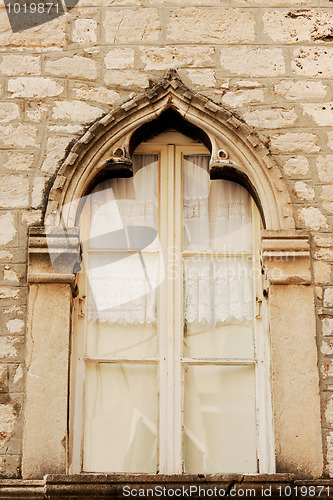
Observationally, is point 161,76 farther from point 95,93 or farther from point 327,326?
point 327,326

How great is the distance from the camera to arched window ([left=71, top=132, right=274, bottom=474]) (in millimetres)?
5082

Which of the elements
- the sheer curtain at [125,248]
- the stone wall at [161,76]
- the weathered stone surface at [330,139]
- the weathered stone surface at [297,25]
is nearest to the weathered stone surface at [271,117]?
the stone wall at [161,76]

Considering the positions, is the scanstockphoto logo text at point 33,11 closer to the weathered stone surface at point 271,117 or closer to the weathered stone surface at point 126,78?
the weathered stone surface at point 126,78

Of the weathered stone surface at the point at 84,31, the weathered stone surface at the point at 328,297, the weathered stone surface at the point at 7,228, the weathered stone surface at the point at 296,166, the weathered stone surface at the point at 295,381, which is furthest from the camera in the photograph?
the weathered stone surface at the point at 84,31

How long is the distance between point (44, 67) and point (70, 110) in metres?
0.33

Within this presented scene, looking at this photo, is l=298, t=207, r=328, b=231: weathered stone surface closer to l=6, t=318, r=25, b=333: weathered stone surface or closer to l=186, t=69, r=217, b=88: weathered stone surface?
l=186, t=69, r=217, b=88: weathered stone surface

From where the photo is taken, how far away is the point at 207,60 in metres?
5.74

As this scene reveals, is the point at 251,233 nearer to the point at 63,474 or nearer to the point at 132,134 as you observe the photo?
the point at 132,134

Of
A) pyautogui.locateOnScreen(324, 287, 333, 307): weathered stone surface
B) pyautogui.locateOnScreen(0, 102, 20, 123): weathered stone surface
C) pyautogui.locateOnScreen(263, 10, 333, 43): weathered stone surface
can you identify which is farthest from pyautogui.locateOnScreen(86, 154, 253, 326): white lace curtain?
pyautogui.locateOnScreen(263, 10, 333, 43): weathered stone surface

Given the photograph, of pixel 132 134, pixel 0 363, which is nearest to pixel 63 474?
pixel 0 363

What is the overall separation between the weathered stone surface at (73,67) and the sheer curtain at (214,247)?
74cm

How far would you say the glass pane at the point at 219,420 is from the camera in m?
5.05

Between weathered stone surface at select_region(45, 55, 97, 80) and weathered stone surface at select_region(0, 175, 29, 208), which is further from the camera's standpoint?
weathered stone surface at select_region(45, 55, 97, 80)

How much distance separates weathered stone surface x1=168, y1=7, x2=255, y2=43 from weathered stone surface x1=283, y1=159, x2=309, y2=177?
0.83 m
